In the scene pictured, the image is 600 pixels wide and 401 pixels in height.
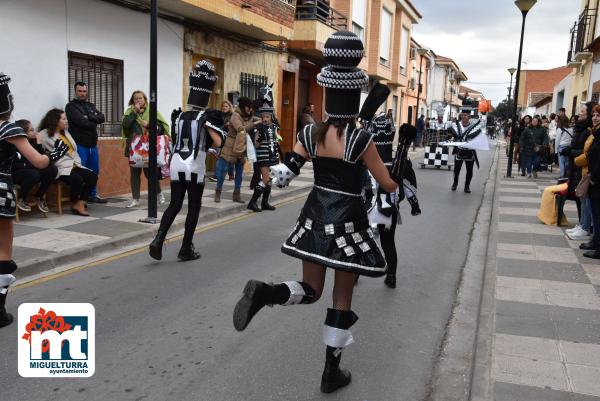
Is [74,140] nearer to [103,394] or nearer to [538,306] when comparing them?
[103,394]

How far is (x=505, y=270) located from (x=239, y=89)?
1028 centimetres

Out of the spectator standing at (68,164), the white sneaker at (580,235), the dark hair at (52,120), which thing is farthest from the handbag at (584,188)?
the dark hair at (52,120)

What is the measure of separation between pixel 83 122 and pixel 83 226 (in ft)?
6.89

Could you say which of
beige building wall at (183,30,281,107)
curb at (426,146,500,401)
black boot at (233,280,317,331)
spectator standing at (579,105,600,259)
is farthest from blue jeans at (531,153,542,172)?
black boot at (233,280,317,331)

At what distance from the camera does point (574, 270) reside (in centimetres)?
636

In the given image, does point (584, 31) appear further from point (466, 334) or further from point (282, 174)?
point (282, 174)

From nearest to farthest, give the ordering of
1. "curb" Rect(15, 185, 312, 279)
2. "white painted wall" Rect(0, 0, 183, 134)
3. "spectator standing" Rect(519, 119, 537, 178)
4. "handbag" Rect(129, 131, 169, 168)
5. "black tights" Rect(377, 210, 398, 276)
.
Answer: "black tights" Rect(377, 210, 398, 276), "curb" Rect(15, 185, 312, 279), "white painted wall" Rect(0, 0, 183, 134), "handbag" Rect(129, 131, 169, 168), "spectator standing" Rect(519, 119, 537, 178)

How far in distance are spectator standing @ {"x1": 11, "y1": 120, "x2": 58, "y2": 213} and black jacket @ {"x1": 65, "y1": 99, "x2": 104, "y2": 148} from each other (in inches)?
35.6

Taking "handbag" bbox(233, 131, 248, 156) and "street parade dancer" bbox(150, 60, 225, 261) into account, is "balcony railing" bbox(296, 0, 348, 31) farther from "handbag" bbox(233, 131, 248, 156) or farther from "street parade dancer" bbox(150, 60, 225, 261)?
"street parade dancer" bbox(150, 60, 225, 261)

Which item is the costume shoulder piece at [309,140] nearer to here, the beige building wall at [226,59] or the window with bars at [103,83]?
the window with bars at [103,83]

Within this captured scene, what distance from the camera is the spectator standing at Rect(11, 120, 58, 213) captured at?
7.62 meters

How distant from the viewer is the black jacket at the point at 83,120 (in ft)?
29.1

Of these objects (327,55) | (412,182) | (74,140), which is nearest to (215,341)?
(327,55)

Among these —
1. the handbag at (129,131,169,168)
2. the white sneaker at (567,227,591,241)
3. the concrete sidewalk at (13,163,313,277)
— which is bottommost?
the concrete sidewalk at (13,163,313,277)
